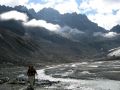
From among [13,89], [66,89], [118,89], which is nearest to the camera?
[13,89]

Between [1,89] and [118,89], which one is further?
[118,89]

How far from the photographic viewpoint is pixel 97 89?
4581 cm

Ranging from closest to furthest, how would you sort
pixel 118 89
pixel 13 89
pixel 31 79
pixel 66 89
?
pixel 31 79
pixel 13 89
pixel 66 89
pixel 118 89

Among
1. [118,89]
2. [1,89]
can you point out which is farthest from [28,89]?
[118,89]

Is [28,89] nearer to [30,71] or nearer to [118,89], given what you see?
[30,71]

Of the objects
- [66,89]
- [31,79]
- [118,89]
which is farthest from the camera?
[118,89]

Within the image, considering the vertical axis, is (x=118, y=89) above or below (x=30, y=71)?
below

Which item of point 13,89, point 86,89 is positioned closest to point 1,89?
point 13,89

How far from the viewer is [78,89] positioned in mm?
44781

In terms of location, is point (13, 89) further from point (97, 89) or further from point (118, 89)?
point (118, 89)

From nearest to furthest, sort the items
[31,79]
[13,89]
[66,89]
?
[31,79]
[13,89]
[66,89]

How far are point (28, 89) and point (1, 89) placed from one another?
3.87m

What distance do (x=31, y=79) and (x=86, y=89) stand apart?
9.81 metres

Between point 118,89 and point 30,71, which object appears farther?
→ point 118,89
